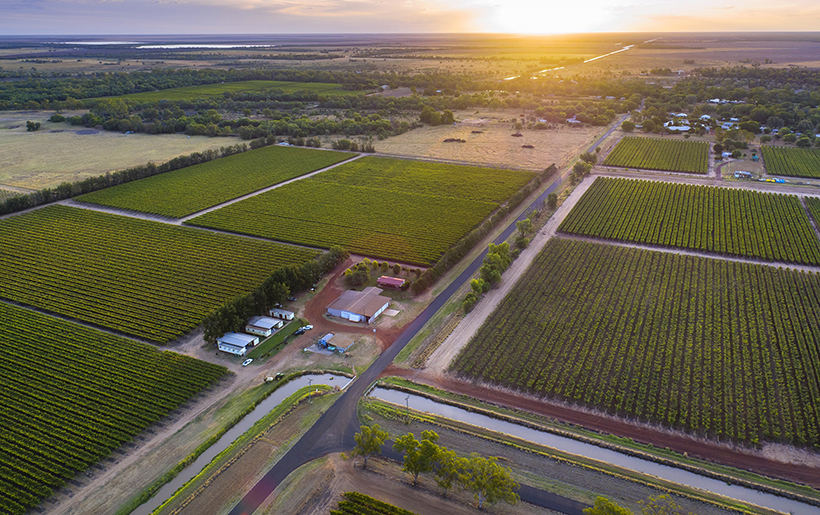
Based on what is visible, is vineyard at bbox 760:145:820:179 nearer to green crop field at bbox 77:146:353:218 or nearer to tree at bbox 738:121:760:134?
tree at bbox 738:121:760:134

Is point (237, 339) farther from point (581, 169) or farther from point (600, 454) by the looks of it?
point (581, 169)

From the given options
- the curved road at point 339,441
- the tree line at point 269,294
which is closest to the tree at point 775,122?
the curved road at point 339,441

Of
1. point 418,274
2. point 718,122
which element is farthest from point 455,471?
point 718,122

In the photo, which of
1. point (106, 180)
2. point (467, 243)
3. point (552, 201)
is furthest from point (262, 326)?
point (106, 180)

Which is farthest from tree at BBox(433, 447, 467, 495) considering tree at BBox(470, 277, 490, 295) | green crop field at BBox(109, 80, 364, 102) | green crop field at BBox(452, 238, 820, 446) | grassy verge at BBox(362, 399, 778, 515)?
green crop field at BBox(109, 80, 364, 102)

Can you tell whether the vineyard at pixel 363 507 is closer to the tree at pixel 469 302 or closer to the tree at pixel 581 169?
the tree at pixel 469 302

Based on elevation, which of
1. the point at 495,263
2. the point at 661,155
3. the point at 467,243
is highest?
the point at 661,155
